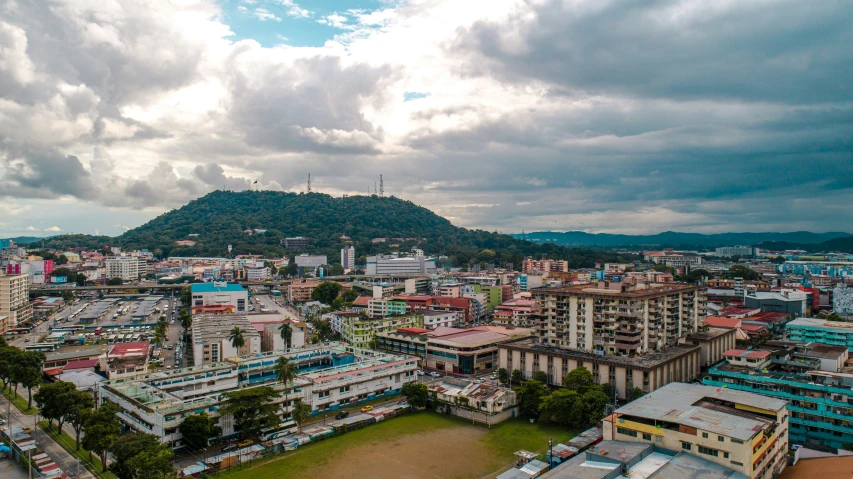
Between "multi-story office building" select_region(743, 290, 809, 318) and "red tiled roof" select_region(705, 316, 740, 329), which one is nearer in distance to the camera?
"red tiled roof" select_region(705, 316, 740, 329)

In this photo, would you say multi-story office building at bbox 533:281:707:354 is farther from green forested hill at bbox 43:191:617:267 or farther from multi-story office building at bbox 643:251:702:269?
multi-story office building at bbox 643:251:702:269

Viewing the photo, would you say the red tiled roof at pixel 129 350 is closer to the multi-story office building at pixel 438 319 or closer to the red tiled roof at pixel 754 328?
the multi-story office building at pixel 438 319

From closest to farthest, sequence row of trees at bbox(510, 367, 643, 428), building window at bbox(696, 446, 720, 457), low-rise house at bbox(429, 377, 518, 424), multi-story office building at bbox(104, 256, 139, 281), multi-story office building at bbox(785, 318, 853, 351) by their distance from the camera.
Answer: building window at bbox(696, 446, 720, 457) → row of trees at bbox(510, 367, 643, 428) → low-rise house at bbox(429, 377, 518, 424) → multi-story office building at bbox(785, 318, 853, 351) → multi-story office building at bbox(104, 256, 139, 281)

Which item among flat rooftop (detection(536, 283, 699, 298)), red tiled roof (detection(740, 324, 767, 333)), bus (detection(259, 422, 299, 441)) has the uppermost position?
flat rooftop (detection(536, 283, 699, 298))

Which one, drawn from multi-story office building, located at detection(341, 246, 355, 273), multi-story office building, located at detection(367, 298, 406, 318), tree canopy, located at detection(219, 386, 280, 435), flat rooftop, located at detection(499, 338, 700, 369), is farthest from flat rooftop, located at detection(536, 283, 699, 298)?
multi-story office building, located at detection(341, 246, 355, 273)

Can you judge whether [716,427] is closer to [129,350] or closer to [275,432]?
[275,432]

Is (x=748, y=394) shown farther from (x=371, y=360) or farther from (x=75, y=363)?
(x=75, y=363)
